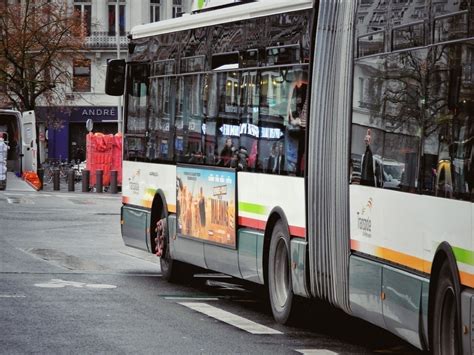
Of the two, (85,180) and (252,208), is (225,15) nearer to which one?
(252,208)

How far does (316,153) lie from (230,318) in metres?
2.07

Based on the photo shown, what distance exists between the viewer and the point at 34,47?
74375 mm

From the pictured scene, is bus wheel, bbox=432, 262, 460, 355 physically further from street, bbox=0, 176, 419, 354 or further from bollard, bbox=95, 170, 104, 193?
bollard, bbox=95, 170, 104, 193

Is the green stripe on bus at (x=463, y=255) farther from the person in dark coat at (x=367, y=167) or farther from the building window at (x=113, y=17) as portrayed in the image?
the building window at (x=113, y=17)

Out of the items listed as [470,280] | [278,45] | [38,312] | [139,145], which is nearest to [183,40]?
[139,145]

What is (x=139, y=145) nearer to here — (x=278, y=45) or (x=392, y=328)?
(x=278, y=45)

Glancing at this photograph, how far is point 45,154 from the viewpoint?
90.6m

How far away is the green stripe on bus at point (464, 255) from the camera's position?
875 centimetres

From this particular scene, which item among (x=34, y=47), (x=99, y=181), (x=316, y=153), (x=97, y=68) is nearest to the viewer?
(x=316, y=153)

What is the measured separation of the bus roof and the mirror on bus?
1.73ft

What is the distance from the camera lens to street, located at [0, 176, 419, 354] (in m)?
12.0

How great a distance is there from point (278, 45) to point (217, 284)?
477cm

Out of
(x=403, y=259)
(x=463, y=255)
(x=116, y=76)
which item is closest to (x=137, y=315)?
(x=403, y=259)

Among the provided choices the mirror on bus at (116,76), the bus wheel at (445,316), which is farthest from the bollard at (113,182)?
the bus wheel at (445,316)
